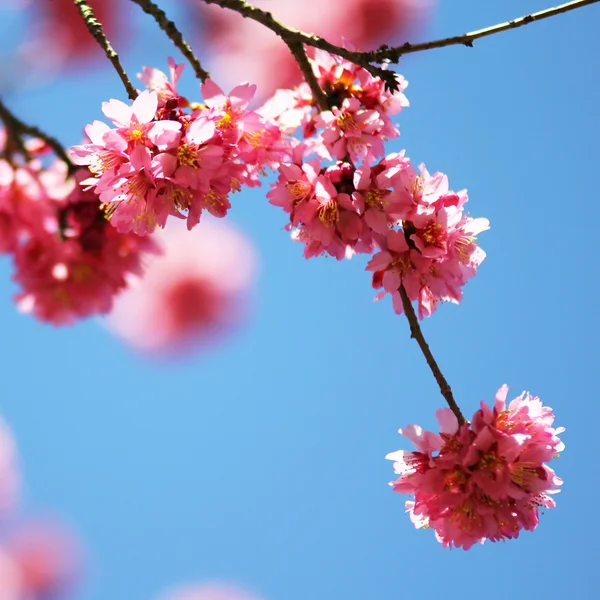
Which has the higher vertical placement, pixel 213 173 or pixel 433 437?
pixel 213 173

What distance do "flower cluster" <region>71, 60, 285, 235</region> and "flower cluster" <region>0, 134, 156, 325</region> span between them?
0.60 meters

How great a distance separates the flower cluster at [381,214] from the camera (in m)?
1.08

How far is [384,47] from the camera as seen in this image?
1.02m

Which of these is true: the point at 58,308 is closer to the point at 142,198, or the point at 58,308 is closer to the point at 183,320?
the point at 142,198

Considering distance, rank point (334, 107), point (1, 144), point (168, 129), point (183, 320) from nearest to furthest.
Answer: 1. point (168, 129)
2. point (334, 107)
3. point (1, 144)
4. point (183, 320)

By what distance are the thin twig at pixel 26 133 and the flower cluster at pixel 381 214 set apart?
0.65 meters

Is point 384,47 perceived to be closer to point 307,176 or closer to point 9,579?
point 307,176

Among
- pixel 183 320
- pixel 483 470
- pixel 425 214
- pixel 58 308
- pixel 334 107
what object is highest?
pixel 183 320

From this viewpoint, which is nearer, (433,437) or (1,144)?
(433,437)

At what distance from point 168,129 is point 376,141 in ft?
1.29

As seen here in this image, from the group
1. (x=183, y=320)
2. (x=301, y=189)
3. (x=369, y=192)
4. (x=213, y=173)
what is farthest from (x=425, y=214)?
(x=183, y=320)

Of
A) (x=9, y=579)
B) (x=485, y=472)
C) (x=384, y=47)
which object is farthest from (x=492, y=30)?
(x=9, y=579)

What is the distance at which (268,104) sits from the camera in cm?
128

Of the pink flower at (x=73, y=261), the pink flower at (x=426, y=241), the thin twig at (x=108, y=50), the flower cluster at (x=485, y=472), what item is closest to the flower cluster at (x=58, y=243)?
the pink flower at (x=73, y=261)
